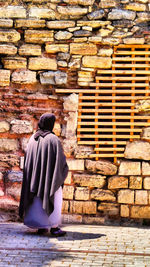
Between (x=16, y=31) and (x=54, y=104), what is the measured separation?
115 centimetres

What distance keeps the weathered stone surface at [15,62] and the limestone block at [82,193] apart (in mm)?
1886

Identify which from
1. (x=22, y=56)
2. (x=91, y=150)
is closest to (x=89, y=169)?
(x=91, y=150)

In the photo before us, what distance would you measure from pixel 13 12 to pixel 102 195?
282 cm

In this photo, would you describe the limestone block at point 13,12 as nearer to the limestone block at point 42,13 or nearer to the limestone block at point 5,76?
the limestone block at point 42,13

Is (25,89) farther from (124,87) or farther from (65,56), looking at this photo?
(124,87)

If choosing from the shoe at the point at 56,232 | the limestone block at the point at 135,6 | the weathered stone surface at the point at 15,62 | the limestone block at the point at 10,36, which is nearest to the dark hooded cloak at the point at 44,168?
the shoe at the point at 56,232

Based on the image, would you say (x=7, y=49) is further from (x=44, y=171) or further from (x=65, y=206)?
(x=65, y=206)

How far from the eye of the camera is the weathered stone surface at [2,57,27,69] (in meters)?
5.97

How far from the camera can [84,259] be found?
403 centimetres

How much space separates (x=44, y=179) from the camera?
4.88 metres

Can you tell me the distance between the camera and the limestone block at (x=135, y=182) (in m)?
5.77

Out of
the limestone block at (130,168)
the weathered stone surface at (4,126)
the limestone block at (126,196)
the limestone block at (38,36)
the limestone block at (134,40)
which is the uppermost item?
the limestone block at (38,36)

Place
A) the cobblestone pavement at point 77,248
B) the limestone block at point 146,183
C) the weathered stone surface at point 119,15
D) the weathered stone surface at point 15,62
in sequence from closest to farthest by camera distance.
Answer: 1. the cobblestone pavement at point 77,248
2. the limestone block at point 146,183
3. the weathered stone surface at point 119,15
4. the weathered stone surface at point 15,62

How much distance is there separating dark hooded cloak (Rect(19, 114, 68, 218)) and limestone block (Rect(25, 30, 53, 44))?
1.49 m
